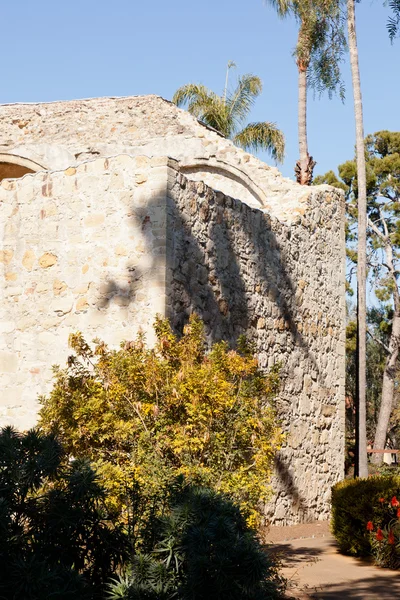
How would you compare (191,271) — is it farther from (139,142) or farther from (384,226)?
(384,226)

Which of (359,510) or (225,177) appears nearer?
(359,510)

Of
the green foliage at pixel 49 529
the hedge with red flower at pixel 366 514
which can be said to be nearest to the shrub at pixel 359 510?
the hedge with red flower at pixel 366 514

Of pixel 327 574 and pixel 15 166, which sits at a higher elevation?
pixel 15 166

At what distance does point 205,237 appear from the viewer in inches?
337

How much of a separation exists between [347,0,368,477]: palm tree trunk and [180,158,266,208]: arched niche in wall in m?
2.27

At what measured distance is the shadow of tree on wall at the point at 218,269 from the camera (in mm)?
7926

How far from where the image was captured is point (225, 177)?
475 inches

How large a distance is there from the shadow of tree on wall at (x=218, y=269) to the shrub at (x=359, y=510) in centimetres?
156

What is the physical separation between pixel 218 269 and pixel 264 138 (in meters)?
16.6

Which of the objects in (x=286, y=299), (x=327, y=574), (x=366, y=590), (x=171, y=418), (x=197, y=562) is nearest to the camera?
(x=197, y=562)

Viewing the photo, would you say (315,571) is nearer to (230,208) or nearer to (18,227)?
(230,208)

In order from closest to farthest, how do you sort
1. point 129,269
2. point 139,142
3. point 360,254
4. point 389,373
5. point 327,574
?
point 327,574, point 129,269, point 139,142, point 360,254, point 389,373

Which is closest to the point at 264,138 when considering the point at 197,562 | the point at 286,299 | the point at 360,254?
the point at 360,254

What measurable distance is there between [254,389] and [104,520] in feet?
8.16
